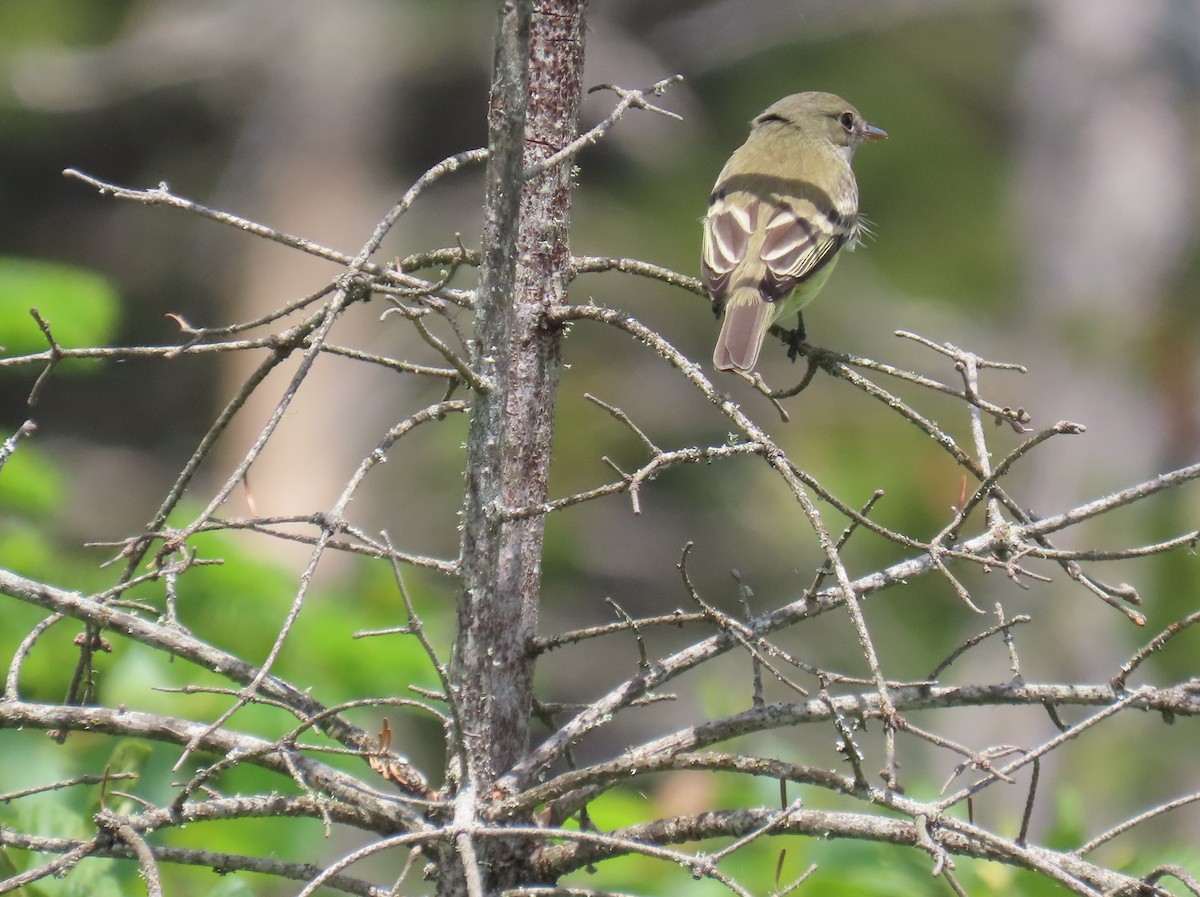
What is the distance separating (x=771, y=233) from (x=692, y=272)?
24.7ft

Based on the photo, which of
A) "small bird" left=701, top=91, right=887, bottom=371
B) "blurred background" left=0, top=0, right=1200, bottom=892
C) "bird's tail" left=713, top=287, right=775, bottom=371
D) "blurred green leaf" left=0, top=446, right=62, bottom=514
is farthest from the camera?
"blurred background" left=0, top=0, right=1200, bottom=892

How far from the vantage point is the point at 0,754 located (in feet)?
9.90

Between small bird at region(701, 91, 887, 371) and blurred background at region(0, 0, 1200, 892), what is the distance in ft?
13.1

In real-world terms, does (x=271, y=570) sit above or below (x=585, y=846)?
above

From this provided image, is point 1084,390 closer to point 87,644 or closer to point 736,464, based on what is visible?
point 736,464

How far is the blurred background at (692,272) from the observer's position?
30.9 feet

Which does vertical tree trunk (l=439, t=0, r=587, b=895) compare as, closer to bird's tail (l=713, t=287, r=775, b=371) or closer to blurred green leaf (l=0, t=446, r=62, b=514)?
bird's tail (l=713, t=287, r=775, b=371)

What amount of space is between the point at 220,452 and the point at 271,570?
7.59m

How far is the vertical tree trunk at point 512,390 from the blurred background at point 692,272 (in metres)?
6.07

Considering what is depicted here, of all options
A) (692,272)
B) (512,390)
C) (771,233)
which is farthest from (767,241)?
(692,272)

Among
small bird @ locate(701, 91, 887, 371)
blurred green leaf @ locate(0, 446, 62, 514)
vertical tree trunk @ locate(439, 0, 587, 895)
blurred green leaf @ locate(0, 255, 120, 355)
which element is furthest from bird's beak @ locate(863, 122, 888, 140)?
blurred green leaf @ locate(0, 446, 62, 514)

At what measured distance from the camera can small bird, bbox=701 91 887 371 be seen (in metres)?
4.07

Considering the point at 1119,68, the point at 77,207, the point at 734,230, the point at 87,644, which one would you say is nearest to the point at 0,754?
the point at 87,644

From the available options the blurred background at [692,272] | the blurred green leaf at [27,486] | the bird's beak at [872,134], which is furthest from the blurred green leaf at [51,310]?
the blurred background at [692,272]
